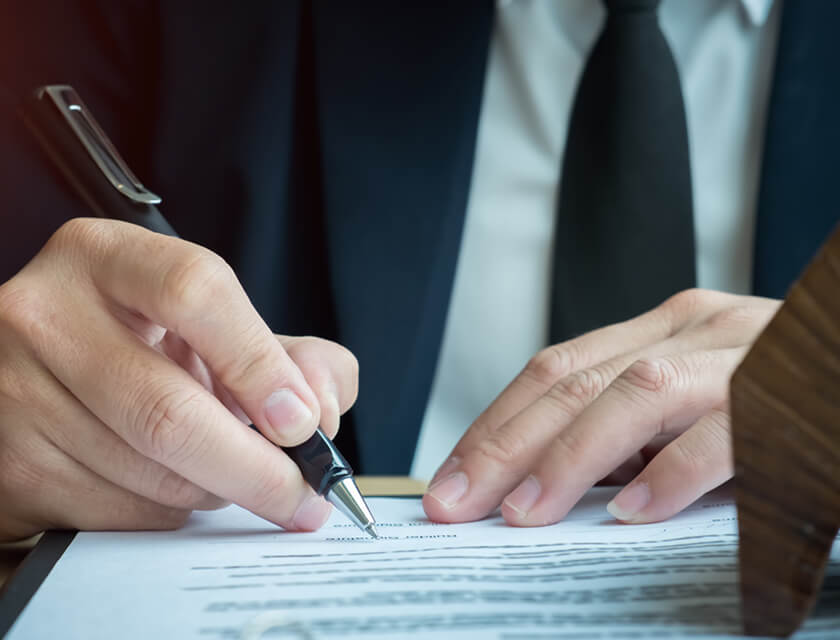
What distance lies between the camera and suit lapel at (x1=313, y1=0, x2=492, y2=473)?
1042mm

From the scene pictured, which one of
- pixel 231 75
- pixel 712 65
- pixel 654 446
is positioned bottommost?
pixel 654 446

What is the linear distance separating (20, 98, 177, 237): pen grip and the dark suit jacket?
452 mm

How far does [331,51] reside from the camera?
1046 mm

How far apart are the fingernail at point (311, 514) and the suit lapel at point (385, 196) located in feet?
1.79

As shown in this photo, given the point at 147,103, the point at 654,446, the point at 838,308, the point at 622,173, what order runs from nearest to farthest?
the point at 838,308 < the point at 654,446 < the point at 622,173 < the point at 147,103

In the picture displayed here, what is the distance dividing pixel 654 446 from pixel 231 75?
0.75m

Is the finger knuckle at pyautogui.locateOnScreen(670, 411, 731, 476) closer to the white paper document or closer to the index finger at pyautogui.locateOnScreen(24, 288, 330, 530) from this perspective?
the white paper document

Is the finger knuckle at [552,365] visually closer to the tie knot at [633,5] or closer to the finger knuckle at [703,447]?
the finger knuckle at [703,447]

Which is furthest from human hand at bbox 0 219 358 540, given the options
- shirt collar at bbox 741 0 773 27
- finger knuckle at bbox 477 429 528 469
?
shirt collar at bbox 741 0 773 27

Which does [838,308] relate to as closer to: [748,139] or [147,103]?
[748,139]

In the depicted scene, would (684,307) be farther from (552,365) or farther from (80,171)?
(80,171)

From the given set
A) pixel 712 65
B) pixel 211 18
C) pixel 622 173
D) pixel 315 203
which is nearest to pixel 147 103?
pixel 211 18

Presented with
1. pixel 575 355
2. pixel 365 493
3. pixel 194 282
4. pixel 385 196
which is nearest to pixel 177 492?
pixel 194 282

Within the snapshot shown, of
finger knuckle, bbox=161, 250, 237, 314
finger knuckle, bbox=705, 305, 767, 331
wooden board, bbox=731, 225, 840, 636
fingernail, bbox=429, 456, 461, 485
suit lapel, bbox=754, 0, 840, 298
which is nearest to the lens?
wooden board, bbox=731, 225, 840, 636
